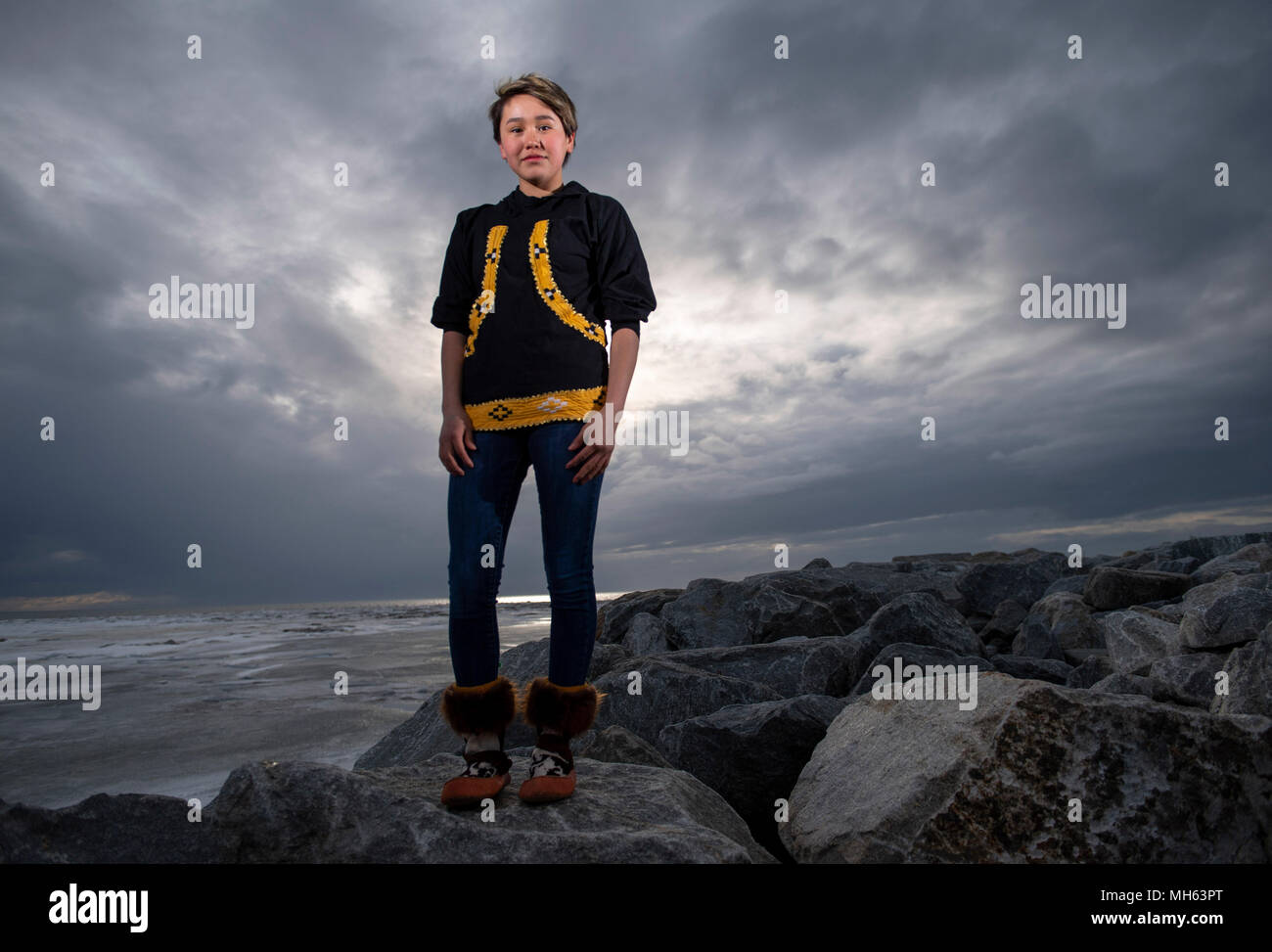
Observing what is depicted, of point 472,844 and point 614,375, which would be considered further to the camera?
point 614,375

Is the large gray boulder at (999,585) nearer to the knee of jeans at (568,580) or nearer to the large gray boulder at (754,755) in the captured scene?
the large gray boulder at (754,755)

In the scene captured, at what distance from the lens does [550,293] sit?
106 inches

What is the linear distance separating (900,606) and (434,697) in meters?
3.78

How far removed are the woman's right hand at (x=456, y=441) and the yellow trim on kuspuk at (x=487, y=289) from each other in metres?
0.28

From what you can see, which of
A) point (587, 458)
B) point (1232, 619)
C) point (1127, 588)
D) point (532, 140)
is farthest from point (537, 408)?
point (1127, 588)

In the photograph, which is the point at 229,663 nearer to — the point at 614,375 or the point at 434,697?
the point at 434,697

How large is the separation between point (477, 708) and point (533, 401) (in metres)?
1.14

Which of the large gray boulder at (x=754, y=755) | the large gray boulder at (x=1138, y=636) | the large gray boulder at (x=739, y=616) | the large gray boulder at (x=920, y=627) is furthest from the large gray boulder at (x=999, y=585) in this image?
the large gray boulder at (x=754, y=755)

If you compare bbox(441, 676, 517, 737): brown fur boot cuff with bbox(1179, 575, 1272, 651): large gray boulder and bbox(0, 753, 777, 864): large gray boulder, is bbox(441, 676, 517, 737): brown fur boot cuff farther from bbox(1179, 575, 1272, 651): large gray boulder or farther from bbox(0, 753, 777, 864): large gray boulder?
bbox(1179, 575, 1272, 651): large gray boulder

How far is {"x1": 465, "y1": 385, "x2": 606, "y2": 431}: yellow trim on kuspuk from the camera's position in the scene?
2.58 meters

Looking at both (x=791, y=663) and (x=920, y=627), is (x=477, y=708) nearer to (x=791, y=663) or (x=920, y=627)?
(x=791, y=663)

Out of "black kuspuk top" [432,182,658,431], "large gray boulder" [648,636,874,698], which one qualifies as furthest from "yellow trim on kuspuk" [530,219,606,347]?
"large gray boulder" [648,636,874,698]

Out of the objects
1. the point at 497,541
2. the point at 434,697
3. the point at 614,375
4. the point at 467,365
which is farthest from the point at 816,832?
the point at 434,697
